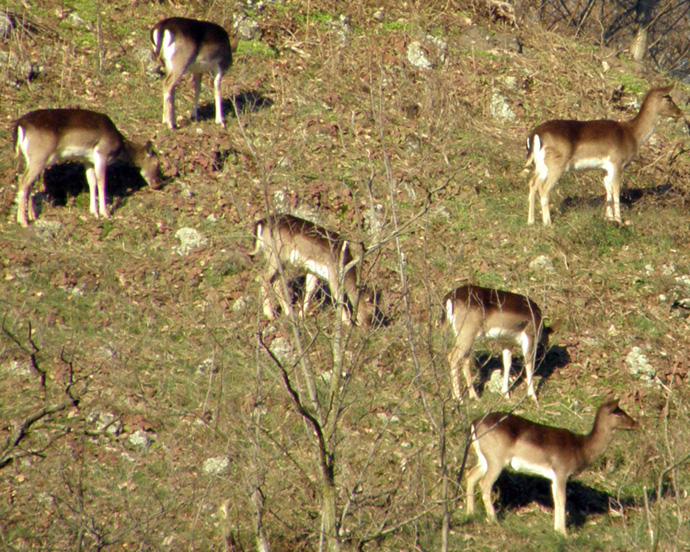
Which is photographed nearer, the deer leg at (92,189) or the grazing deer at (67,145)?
the grazing deer at (67,145)

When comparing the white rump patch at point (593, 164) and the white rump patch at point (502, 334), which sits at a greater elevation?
the white rump patch at point (593, 164)

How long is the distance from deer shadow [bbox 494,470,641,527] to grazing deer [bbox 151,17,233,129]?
26.7 ft

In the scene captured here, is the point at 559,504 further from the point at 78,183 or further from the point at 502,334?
the point at 78,183

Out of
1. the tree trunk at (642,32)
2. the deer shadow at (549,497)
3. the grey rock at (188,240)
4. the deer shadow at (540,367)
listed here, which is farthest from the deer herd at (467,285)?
the tree trunk at (642,32)

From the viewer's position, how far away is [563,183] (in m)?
14.6

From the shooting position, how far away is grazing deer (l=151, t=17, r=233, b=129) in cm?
1419

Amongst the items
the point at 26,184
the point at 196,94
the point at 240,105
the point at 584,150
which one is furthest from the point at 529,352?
the point at 240,105

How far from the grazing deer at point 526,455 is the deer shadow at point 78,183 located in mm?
7209

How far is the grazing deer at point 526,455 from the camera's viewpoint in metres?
8.07

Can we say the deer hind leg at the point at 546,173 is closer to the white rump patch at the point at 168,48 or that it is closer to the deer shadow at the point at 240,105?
the deer shadow at the point at 240,105

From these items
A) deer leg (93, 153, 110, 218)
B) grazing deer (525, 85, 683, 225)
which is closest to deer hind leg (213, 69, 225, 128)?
deer leg (93, 153, 110, 218)

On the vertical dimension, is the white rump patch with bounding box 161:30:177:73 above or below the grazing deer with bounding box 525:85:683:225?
above

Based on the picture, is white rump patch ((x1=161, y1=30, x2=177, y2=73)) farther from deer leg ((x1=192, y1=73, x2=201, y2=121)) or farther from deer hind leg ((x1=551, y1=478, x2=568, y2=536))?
deer hind leg ((x1=551, y1=478, x2=568, y2=536))

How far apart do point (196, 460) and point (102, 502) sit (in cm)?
94
